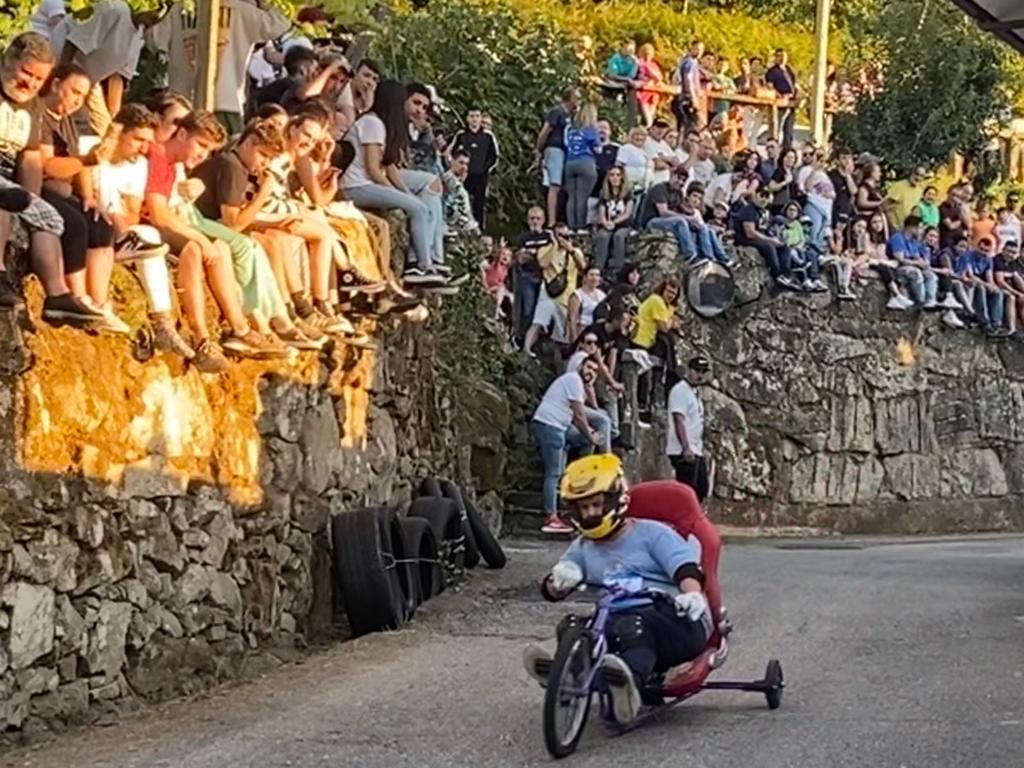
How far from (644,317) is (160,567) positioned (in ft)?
35.8

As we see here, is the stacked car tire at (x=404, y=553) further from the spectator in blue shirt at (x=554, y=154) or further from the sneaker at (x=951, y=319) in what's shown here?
the sneaker at (x=951, y=319)

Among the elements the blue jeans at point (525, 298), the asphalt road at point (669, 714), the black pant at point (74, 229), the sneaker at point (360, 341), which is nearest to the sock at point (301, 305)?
the sneaker at point (360, 341)

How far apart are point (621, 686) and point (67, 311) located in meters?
3.12

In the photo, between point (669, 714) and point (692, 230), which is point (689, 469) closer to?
point (692, 230)

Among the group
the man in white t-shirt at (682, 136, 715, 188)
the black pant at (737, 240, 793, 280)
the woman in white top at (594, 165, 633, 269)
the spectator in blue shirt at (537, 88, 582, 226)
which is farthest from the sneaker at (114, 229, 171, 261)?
the black pant at (737, 240, 793, 280)

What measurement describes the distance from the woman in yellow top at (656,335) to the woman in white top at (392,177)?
621cm

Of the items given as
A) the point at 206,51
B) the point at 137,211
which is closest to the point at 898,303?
the point at 206,51

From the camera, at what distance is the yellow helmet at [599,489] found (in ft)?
27.7

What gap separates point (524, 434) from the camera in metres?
18.7

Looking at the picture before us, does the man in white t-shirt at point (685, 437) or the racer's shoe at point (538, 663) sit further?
the man in white t-shirt at point (685, 437)

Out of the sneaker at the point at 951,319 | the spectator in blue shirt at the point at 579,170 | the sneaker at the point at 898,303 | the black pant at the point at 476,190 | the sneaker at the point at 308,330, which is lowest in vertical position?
the sneaker at the point at 308,330

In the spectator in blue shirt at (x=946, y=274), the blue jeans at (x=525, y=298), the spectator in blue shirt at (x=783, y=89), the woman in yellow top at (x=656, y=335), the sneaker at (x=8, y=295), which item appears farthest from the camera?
the spectator in blue shirt at (x=783, y=89)

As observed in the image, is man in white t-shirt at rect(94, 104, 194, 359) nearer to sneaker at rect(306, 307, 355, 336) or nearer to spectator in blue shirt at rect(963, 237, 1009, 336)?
sneaker at rect(306, 307, 355, 336)

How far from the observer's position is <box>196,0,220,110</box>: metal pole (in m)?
12.0
